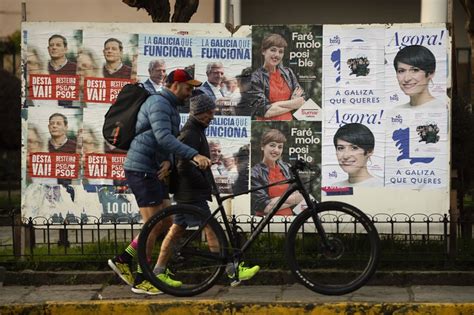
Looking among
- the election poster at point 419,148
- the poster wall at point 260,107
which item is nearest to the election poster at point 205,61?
the poster wall at point 260,107

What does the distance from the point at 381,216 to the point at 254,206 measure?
1121 mm

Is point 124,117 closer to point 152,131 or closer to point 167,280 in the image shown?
point 152,131

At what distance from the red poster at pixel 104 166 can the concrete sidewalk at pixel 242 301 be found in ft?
3.34

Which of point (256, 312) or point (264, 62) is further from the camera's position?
point (264, 62)

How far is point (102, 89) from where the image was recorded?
8461mm

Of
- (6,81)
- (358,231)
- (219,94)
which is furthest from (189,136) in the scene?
(6,81)

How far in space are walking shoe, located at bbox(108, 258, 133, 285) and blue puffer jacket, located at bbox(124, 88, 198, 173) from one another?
76cm

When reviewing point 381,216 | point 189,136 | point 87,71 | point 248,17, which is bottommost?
point 381,216

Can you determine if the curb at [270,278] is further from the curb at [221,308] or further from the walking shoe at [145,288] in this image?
the curb at [221,308]

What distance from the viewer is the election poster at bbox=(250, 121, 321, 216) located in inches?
328

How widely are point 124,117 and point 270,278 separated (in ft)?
6.09

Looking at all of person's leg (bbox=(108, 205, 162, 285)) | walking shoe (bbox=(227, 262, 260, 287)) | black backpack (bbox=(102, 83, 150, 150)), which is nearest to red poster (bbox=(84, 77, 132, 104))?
black backpack (bbox=(102, 83, 150, 150))

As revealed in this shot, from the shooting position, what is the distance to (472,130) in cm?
892

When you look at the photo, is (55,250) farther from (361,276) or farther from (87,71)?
(361,276)
